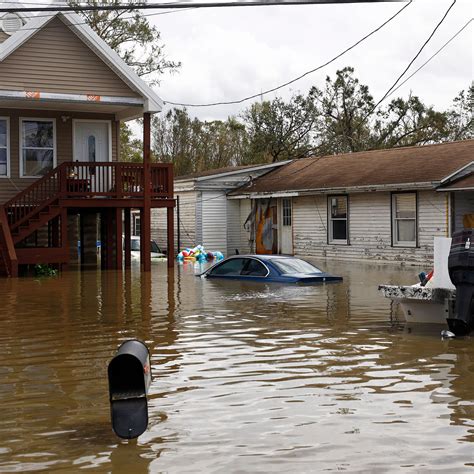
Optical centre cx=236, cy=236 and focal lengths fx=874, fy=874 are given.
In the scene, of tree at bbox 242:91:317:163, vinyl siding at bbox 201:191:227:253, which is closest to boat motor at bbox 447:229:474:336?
vinyl siding at bbox 201:191:227:253

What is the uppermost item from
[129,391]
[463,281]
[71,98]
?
[71,98]

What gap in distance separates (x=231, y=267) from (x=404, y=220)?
A: 38.4 feet

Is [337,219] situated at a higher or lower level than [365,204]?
lower

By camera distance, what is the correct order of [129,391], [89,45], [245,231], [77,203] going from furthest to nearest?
[245,231] < [77,203] < [89,45] < [129,391]

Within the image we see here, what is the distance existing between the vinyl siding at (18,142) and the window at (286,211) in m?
12.0

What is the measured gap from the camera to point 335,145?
65125 mm

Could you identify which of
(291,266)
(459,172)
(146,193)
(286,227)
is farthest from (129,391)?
(286,227)

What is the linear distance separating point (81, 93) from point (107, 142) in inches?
138

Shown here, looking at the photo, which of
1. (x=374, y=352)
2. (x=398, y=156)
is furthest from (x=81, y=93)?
(x=374, y=352)

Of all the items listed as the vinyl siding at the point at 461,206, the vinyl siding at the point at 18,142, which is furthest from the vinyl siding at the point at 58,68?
the vinyl siding at the point at 461,206

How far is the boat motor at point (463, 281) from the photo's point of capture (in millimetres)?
13469

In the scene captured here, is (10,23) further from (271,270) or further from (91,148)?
(271,270)

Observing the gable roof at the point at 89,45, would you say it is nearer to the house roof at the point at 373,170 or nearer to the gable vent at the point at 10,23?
the gable vent at the point at 10,23

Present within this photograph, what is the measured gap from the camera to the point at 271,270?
22797 millimetres
